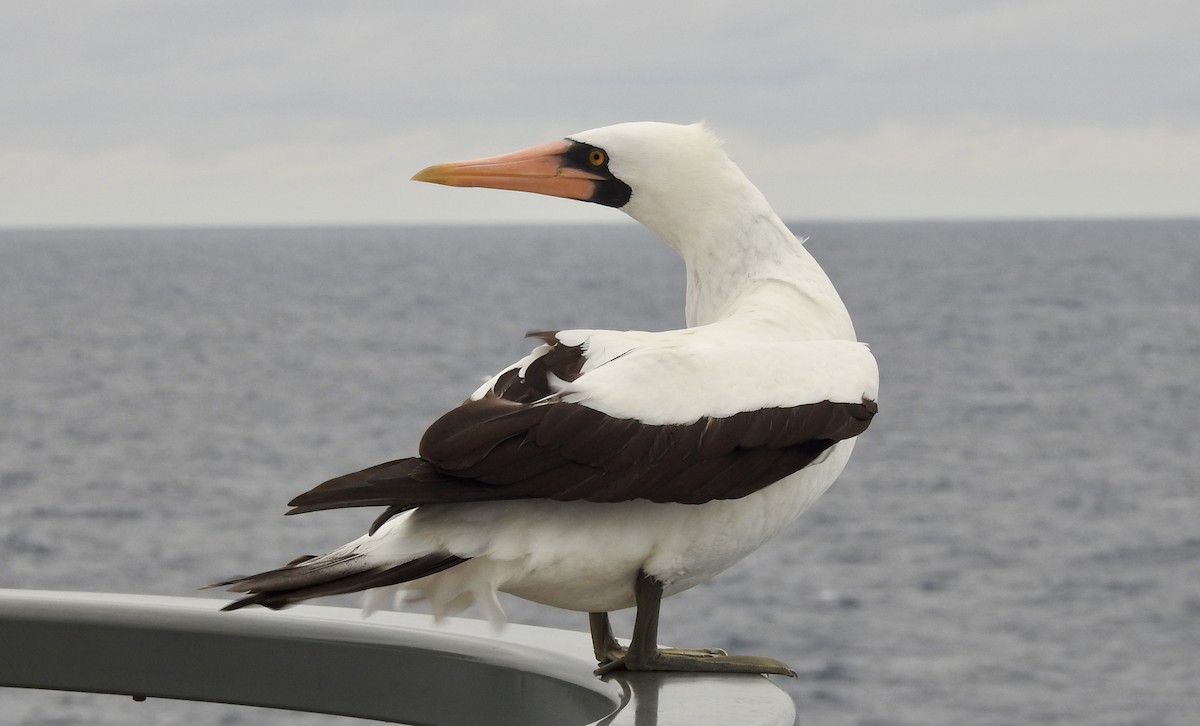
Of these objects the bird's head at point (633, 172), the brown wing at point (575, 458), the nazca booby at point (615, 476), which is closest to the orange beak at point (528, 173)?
the bird's head at point (633, 172)

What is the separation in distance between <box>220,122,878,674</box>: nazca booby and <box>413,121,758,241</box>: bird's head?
0.86ft

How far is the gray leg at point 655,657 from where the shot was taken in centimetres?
245

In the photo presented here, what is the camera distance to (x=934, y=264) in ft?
382

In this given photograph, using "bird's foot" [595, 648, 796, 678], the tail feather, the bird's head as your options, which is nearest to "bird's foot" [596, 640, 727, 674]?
"bird's foot" [595, 648, 796, 678]

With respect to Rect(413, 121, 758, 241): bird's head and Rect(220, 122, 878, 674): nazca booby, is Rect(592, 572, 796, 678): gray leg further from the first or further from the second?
Rect(413, 121, 758, 241): bird's head

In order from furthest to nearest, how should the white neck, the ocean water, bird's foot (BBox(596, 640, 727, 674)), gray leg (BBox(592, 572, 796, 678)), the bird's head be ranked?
the ocean water < the bird's head < the white neck < bird's foot (BBox(596, 640, 727, 674)) < gray leg (BBox(592, 572, 796, 678))

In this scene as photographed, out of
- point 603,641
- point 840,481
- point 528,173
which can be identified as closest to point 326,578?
point 603,641

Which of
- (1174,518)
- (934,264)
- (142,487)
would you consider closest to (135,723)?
(142,487)

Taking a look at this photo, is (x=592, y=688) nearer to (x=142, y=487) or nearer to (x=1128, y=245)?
(x=142, y=487)

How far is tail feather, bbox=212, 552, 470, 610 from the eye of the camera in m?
2.16

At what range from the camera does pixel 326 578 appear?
2.19 m

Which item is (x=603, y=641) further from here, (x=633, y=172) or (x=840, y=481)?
(x=840, y=481)

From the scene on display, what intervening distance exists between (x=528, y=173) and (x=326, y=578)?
40.6 inches

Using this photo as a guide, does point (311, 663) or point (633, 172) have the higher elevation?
point (633, 172)
